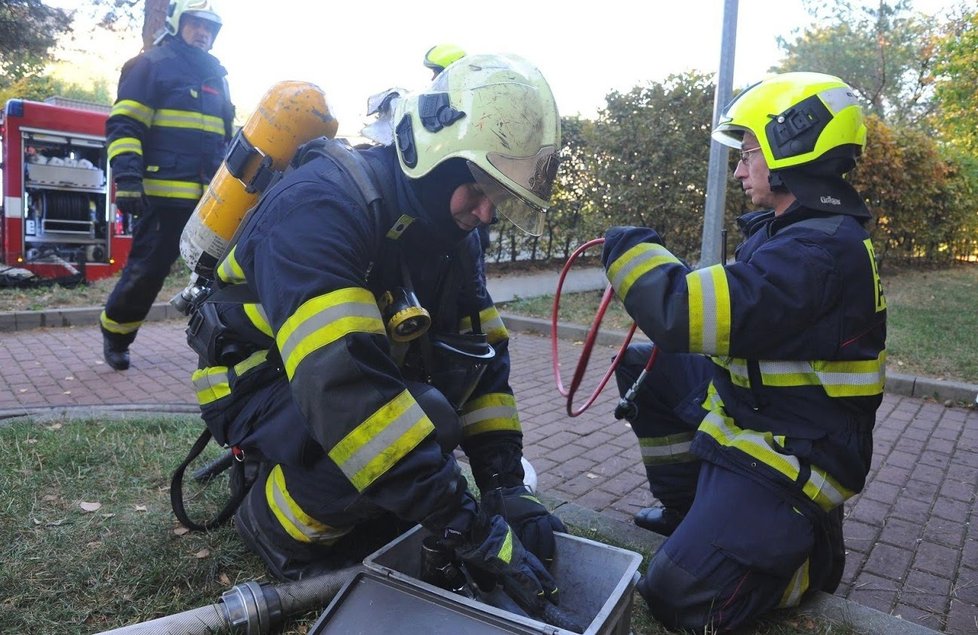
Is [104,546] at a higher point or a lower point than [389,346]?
lower

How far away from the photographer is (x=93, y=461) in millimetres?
3330

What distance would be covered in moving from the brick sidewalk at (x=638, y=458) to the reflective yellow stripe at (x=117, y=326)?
1.06 ft

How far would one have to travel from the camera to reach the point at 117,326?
4941 mm

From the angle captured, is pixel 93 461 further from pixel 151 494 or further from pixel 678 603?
pixel 678 603

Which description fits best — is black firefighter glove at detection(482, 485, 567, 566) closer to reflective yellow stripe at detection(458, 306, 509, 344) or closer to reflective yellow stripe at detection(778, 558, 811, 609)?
reflective yellow stripe at detection(458, 306, 509, 344)

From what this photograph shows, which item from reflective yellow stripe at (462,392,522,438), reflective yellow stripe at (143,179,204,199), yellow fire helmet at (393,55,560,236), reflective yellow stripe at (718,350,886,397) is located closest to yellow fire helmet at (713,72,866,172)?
reflective yellow stripe at (718,350,886,397)

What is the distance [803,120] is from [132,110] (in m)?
4.23

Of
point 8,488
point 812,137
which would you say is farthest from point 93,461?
point 812,137

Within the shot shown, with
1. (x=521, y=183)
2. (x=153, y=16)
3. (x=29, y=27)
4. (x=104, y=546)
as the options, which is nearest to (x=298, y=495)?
(x=104, y=546)

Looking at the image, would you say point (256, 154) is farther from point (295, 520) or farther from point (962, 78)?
point (962, 78)

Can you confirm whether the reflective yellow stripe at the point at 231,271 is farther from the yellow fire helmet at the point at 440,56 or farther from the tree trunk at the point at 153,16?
the tree trunk at the point at 153,16

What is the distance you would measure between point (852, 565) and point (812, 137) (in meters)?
1.68

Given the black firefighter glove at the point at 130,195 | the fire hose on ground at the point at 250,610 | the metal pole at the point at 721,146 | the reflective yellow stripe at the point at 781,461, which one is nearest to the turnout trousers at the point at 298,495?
the fire hose on ground at the point at 250,610

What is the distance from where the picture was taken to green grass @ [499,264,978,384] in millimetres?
6031
